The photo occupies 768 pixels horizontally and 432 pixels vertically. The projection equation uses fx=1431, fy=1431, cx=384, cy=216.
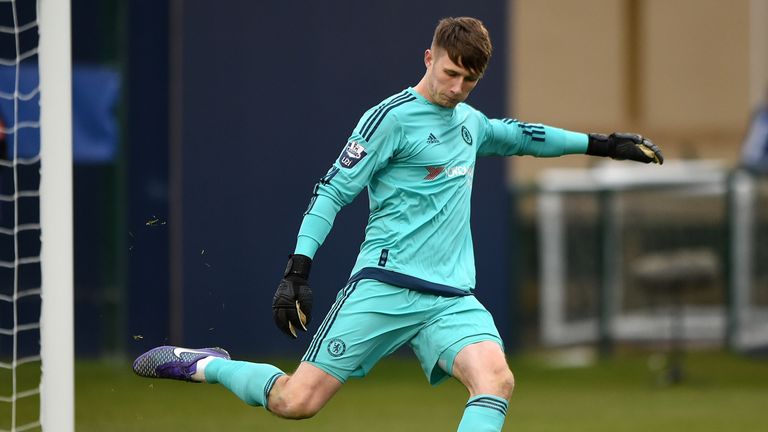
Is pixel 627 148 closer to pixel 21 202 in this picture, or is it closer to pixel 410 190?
pixel 410 190

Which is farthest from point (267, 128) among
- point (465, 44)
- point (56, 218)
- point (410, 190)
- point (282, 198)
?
point (465, 44)

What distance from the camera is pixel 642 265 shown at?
472 inches

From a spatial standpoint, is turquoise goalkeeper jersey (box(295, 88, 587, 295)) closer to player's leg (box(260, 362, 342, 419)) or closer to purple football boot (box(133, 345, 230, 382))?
player's leg (box(260, 362, 342, 419))

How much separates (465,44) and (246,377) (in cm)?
162

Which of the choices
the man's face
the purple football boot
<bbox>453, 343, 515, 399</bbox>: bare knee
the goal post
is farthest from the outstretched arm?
the goal post

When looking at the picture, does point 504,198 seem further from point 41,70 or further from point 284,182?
point 41,70

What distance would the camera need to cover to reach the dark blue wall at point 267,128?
12062 mm

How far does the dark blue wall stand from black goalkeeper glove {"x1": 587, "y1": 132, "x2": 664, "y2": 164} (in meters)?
6.12

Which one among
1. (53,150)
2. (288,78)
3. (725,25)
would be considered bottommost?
(53,150)

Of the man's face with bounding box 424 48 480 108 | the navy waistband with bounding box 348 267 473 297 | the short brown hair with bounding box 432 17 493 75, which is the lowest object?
the navy waistband with bounding box 348 267 473 297

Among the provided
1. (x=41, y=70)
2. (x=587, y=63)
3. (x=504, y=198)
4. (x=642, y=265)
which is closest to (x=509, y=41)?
(x=504, y=198)

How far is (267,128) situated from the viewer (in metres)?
12.3

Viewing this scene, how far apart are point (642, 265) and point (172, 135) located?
13.4ft

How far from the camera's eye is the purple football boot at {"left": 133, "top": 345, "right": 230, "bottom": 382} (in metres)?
6.04
